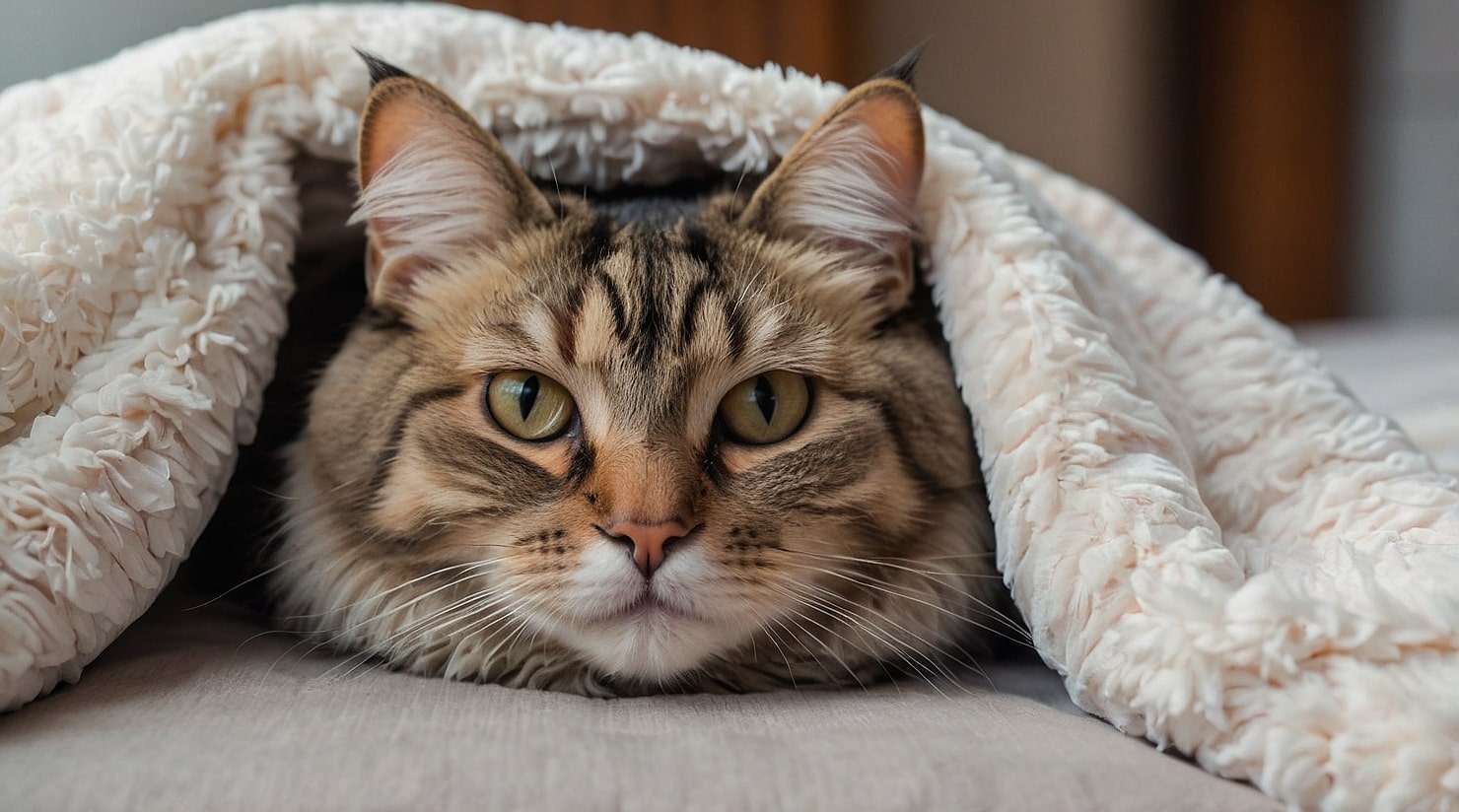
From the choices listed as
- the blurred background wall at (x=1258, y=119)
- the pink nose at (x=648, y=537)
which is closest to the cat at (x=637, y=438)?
the pink nose at (x=648, y=537)

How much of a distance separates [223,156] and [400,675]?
1.87 ft

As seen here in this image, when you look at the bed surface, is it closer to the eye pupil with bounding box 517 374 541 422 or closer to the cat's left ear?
the eye pupil with bounding box 517 374 541 422

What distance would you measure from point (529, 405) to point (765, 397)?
22cm

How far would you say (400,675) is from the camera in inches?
40.0

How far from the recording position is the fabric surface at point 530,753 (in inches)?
27.2

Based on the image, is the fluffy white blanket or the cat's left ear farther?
the cat's left ear

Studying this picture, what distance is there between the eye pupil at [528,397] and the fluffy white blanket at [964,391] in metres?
0.27

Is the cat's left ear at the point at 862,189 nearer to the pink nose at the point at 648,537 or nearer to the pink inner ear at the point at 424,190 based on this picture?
the pink inner ear at the point at 424,190

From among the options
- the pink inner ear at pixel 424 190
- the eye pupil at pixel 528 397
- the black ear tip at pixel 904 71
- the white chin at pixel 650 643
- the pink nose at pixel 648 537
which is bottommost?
the white chin at pixel 650 643

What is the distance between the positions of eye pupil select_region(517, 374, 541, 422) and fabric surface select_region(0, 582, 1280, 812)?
26 cm

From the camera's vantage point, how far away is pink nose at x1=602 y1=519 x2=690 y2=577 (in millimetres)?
906

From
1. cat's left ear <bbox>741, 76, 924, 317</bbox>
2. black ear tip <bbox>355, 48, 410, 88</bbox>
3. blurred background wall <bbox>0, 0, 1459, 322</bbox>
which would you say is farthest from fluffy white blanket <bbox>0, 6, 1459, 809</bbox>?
blurred background wall <bbox>0, 0, 1459, 322</bbox>

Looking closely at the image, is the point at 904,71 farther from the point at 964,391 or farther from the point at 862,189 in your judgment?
the point at 964,391

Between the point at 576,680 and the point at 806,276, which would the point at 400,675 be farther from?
the point at 806,276
